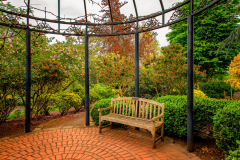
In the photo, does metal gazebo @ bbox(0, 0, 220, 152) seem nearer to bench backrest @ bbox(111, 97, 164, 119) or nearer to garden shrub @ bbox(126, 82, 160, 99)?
bench backrest @ bbox(111, 97, 164, 119)

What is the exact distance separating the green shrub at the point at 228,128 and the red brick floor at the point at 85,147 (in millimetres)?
735

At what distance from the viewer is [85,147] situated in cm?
307

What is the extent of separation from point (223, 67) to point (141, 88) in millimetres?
9743

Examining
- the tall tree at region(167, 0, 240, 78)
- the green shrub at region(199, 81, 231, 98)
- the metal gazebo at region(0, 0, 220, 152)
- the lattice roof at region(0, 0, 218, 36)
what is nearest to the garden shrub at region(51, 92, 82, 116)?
the metal gazebo at region(0, 0, 220, 152)

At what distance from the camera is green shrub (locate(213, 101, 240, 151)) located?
2.22 meters

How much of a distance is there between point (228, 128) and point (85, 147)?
2.72 m

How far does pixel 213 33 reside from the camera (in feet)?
39.5

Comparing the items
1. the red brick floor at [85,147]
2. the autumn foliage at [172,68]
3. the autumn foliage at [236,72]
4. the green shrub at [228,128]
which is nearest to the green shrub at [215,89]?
the autumn foliage at [236,72]

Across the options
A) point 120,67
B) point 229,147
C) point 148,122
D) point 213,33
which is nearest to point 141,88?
point 120,67

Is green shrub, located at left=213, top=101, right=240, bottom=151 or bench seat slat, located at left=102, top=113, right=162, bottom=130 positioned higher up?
green shrub, located at left=213, top=101, right=240, bottom=151

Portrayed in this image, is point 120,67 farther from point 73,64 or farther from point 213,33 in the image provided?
point 213,33

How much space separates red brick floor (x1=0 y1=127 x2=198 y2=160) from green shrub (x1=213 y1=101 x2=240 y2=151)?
2.41 ft

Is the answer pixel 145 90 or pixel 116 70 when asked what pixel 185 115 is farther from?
pixel 116 70

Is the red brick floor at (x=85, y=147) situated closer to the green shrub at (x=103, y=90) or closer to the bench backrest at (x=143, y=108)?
the bench backrest at (x=143, y=108)
